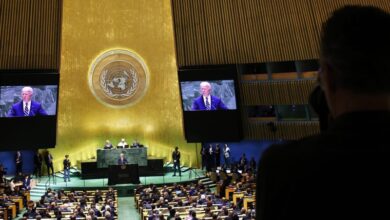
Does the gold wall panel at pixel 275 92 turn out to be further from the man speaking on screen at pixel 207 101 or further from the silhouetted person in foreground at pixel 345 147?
the silhouetted person in foreground at pixel 345 147

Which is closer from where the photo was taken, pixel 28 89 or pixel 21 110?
pixel 21 110

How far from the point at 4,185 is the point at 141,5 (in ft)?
35.2

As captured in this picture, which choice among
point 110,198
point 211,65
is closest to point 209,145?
point 211,65

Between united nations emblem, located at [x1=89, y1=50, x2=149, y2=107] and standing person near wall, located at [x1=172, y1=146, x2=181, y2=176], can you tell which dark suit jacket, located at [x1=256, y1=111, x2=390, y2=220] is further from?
united nations emblem, located at [x1=89, y1=50, x2=149, y2=107]

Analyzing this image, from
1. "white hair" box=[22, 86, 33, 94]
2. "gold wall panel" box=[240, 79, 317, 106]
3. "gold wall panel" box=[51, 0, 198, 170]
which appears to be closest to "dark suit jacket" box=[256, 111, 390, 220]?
"white hair" box=[22, 86, 33, 94]

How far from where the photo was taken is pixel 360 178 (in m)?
0.79

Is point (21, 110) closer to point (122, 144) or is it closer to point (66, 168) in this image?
point (66, 168)

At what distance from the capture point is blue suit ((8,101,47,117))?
14.4 m

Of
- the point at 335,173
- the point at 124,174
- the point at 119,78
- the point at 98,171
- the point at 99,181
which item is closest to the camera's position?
the point at 335,173

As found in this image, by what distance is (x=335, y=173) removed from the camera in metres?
0.81

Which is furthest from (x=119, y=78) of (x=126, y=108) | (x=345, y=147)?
(x=345, y=147)

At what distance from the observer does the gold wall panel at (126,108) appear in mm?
21250

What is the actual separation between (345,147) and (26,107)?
14857 mm

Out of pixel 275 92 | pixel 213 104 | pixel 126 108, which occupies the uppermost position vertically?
pixel 126 108
